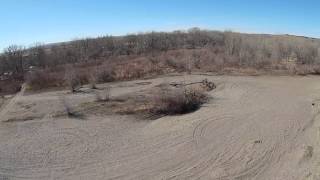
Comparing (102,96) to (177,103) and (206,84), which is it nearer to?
(177,103)

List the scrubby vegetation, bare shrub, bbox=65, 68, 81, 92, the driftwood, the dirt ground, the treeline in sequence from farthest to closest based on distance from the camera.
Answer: the treeline
the scrubby vegetation
bare shrub, bbox=65, 68, 81, 92
the driftwood
the dirt ground

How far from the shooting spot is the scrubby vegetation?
90.8 ft

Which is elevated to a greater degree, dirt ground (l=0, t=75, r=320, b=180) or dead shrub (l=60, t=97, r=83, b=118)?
dead shrub (l=60, t=97, r=83, b=118)

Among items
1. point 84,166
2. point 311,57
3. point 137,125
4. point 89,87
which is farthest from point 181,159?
point 311,57

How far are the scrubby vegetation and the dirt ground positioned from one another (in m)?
6.90

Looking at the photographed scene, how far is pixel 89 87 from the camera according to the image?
2436 cm

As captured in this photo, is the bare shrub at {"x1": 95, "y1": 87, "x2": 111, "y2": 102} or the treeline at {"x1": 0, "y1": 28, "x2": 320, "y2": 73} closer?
the bare shrub at {"x1": 95, "y1": 87, "x2": 111, "y2": 102}

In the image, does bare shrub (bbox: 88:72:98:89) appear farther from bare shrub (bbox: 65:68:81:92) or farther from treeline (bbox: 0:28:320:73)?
treeline (bbox: 0:28:320:73)

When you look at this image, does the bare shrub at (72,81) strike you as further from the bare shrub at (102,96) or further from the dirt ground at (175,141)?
the dirt ground at (175,141)

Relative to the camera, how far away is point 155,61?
32.2 meters

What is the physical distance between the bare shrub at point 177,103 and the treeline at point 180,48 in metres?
11.4

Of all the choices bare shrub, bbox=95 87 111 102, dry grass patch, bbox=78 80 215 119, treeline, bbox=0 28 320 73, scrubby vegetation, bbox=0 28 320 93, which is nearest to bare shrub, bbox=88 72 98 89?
scrubby vegetation, bbox=0 28 320 93

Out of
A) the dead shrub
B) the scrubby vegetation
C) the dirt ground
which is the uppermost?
the scrubby vegetation

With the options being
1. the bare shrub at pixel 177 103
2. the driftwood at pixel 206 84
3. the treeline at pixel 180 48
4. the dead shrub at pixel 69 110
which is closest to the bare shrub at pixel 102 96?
the dead shrub at pixel 69 110
